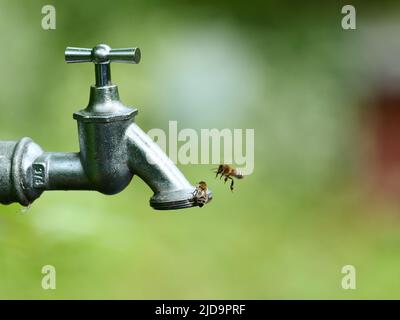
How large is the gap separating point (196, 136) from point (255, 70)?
346 millimetres

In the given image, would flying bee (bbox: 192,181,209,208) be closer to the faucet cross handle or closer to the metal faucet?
the metal faucet

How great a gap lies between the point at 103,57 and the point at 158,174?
213mm

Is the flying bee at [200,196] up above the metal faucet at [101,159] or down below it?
below

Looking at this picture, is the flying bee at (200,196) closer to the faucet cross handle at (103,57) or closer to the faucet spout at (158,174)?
the faucet spout at (158,174)

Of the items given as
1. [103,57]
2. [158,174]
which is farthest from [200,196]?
[103,57]

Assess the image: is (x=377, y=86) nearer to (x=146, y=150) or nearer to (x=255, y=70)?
(x=255, y=70)

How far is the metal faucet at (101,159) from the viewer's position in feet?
4.14

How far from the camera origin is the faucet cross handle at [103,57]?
124cm

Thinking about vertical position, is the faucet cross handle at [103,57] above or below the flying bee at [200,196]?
above

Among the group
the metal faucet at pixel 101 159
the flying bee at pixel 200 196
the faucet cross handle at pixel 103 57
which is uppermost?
the faucet cross handle at pixel 103 57

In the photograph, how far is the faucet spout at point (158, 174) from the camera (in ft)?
4.18

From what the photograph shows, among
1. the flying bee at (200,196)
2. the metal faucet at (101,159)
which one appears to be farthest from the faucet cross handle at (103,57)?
the flying bee at (200,196)

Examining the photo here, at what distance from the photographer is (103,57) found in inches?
49.1

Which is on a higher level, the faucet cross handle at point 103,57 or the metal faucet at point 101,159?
the faucet cross handle at point 103,57
